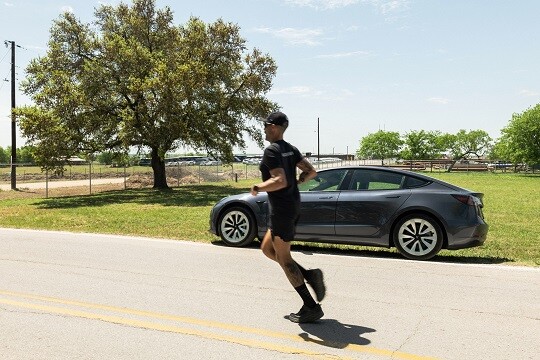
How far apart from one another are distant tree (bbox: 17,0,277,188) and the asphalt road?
16.1 meters

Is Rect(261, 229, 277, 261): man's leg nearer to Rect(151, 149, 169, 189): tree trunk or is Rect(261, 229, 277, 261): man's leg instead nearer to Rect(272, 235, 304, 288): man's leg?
Rect(272, 235, 304, 288): man's leg

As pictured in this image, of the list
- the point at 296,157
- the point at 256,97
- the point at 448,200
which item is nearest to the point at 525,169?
the point at 256,97

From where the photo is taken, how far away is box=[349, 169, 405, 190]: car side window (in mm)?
7861

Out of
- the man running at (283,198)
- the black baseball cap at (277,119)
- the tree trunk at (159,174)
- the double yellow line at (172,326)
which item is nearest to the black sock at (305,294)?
the man running at (283,198)

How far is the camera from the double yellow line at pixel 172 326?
3.78m

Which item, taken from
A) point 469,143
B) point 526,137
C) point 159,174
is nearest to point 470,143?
point 469,143

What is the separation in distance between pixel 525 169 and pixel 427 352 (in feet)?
217

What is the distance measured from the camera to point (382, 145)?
10012 cm

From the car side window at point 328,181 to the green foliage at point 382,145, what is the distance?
92769 mm

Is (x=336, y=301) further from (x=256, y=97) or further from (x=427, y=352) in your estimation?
(x=256, y=97)

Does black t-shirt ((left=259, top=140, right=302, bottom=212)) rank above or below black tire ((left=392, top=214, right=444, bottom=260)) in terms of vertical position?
above

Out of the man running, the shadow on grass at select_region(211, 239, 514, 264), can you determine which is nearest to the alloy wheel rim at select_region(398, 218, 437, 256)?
the shadow on grass at select_region(211, 239, 514, 264)

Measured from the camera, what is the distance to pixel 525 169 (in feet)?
202

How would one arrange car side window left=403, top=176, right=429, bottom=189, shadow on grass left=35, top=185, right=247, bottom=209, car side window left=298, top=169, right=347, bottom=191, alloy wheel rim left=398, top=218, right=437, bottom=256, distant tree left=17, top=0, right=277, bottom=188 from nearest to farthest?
alloy wheel rim left=398, top=218, right=437, bottom=256 < car side window left=403, top=176, right=429, bottom=189 < car side window left=298, top=169, right=347, bottom=191 < shadow on grass left=35, top=185, right=247, bottom=209 < distant tree left=17, top=0, right=277, bottom=188
